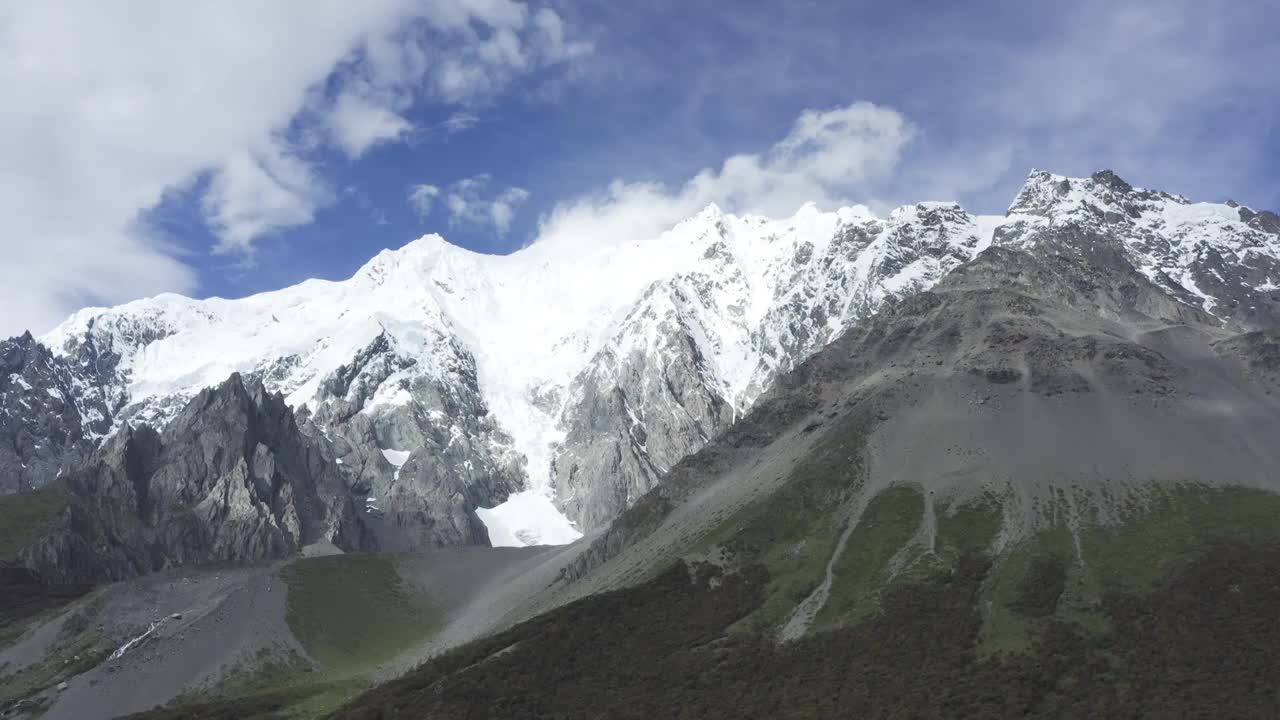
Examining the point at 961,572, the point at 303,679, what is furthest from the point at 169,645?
the point at 961,572

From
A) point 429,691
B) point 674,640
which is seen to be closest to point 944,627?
point 674,640

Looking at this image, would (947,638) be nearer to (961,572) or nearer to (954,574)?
(954,574)

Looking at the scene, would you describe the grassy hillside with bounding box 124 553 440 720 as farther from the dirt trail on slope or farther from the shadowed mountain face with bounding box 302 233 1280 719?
the shadowed mountain face with bounding box 302 233 1280 719

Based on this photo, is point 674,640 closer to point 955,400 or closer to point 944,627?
point 944,627

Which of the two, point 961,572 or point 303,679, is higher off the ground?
point 303,679

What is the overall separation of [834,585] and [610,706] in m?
39.3

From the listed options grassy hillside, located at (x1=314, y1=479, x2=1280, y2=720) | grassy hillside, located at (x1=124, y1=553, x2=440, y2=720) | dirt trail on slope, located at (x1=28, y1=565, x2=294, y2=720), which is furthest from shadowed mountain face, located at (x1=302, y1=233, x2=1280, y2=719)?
dirt trail on slope, located at (x1=28, y1=565, x2=294, y2=720)

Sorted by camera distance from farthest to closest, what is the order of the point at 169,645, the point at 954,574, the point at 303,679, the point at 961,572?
the point at 169,645 < the point at 303,679 < the point at 961,572 < the point at 954,574

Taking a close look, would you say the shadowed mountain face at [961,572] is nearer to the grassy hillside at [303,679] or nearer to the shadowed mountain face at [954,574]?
the shadowed mountain face at [954,574]

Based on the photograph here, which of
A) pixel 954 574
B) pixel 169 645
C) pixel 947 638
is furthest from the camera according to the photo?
pixel 169 645

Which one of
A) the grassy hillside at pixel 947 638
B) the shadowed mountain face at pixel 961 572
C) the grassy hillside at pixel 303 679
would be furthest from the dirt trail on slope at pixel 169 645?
the grassy hillside at pixel 947 638

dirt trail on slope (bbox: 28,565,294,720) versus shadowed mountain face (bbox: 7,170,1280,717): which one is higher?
dirt trail on slope (bbox: 28,565,294,720)

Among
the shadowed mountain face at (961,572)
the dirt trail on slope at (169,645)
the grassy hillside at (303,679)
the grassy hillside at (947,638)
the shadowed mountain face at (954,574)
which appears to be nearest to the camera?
the grassy hillside at (947,638)

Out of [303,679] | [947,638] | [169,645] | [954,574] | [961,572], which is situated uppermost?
[169,645]
